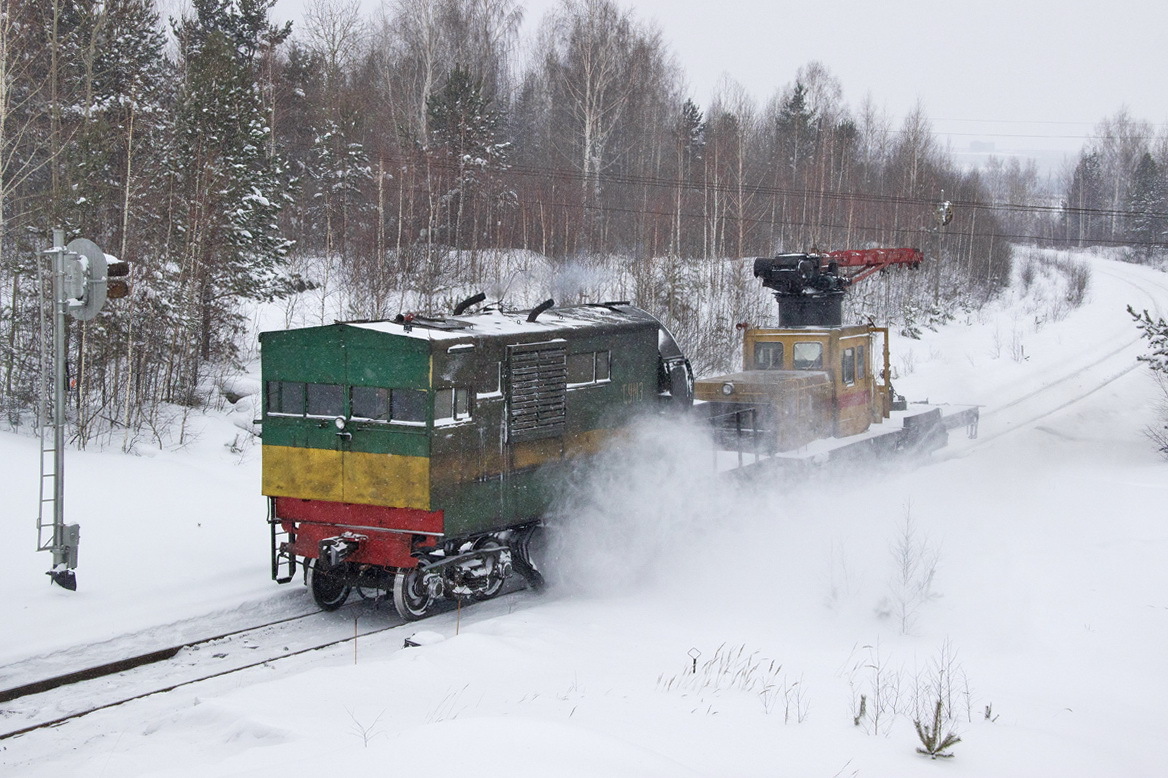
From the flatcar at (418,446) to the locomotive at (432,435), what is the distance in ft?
0.05

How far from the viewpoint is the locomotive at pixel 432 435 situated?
979 centimetres

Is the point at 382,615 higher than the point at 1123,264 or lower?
lower

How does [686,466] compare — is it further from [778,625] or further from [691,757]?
[691,757]

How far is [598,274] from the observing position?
93.0ft

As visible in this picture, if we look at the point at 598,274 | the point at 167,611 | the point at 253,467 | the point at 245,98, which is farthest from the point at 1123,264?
the point at 167,611

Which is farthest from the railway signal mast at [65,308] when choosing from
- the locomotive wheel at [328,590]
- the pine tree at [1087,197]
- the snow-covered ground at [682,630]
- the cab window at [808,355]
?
the pine tree at [1087,197]

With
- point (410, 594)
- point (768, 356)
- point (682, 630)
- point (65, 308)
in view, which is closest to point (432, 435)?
point (410, 594)

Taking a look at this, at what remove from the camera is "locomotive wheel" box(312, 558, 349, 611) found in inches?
420

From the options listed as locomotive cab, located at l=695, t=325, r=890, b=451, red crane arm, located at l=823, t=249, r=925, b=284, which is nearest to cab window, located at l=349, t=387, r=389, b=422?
locomotive cab, located at l=695, t=325, r=890, b=451

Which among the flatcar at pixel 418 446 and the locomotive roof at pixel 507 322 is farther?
the locomotive roof at pixel 507 322

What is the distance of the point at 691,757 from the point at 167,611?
6317 millimetres

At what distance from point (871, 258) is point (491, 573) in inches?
395

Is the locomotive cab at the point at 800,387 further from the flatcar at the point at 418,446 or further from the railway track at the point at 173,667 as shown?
the railway track at the point at 173,667

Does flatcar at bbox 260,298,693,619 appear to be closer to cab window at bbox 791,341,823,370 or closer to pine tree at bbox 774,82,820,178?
cab window at bbox 791,341,823,370
